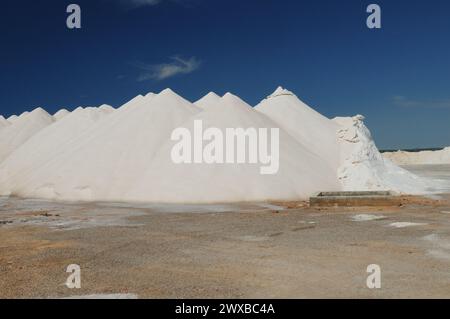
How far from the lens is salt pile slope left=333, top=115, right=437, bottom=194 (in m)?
27.6

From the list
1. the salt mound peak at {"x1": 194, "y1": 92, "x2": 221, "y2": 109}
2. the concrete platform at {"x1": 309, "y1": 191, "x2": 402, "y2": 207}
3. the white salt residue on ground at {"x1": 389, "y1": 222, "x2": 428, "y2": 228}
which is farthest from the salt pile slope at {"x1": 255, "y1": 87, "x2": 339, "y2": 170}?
the white salt residue on ground at {"x1": 389, "y1": 222, "x2": 428, "y2": 228}

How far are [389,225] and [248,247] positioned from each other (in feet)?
18.7

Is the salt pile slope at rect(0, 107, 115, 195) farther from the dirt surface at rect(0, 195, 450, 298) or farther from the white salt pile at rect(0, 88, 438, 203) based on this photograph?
the dirt surface at rect(0, 195, 450, 298)

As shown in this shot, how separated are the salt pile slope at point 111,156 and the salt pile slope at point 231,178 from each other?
58.6 inches

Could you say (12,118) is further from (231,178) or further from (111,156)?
(231,178)

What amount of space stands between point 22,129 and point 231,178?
35342 millimetres

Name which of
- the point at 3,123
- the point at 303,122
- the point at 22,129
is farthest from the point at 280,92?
the point at 3,123

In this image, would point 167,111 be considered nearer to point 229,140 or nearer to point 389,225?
point 229,140

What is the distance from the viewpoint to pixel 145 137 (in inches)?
1202

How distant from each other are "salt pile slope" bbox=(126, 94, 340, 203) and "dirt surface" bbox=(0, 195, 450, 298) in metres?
4.80

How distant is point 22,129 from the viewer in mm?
52438

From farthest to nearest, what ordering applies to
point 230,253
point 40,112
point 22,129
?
point 40,112 < point 22,129 < point 230,253

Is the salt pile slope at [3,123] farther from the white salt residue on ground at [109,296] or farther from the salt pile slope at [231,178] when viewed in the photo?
the white salt residue on ground at [109,296]

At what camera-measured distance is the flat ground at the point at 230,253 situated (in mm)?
8094
